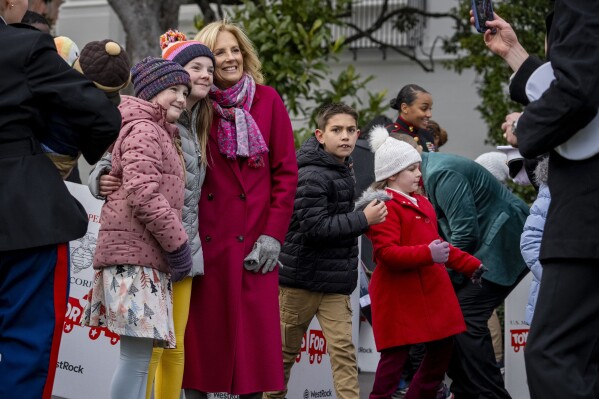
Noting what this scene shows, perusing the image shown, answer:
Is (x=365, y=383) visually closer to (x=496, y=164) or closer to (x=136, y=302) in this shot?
(x=496, y=164)

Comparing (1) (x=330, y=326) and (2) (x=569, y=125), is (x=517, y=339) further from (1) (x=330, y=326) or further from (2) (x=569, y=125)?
(2) (x=569, y=125)

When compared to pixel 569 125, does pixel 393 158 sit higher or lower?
higher

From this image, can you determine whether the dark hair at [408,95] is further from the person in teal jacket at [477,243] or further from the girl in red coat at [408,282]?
the girl in red coat at [408,282]

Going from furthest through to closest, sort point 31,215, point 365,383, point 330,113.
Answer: point 365,383 < point 330,113 < point 31,215

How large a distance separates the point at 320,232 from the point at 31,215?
8.34 ft

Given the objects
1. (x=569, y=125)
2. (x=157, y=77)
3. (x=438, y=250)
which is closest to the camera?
(x=569, y=125)

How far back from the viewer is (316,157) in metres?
6.95

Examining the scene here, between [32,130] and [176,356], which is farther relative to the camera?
[176,356]

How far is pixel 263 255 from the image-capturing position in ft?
19.7

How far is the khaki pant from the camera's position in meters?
6.89

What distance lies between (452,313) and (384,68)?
478 inches

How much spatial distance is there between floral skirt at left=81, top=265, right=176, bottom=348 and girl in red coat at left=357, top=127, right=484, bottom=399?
1.73 m

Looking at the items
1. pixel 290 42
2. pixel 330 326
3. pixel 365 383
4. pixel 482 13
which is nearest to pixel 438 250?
pixel 330 326

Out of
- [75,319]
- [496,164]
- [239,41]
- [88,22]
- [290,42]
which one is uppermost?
[88,22]
